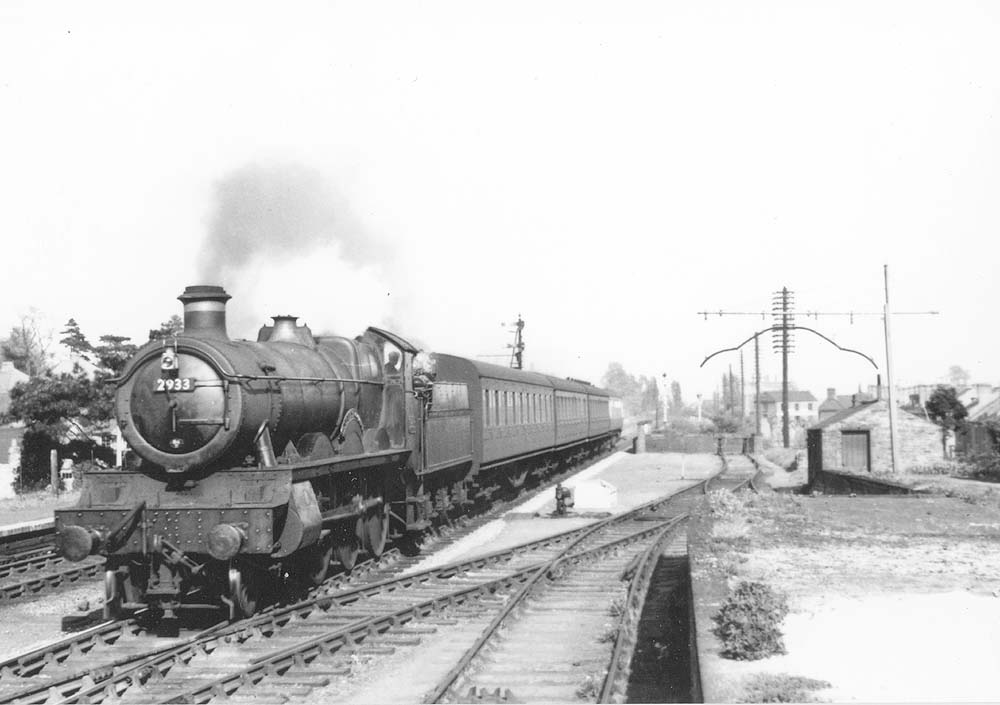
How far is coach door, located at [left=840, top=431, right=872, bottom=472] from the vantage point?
29.4m

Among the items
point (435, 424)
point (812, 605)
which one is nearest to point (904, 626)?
point (812, 605)

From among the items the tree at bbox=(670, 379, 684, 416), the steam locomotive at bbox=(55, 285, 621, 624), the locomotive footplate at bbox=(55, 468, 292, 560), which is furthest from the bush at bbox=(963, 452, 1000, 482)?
the tree at bbox=(670, 379, 684, 416)

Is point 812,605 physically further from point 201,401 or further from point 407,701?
point 201,401

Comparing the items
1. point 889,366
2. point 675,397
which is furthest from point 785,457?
point 675,397

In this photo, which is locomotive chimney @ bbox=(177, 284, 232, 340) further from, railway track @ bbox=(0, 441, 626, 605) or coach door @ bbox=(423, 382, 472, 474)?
coach door @ bbox=(423, 382, 472, 474)

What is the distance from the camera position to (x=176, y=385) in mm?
8914

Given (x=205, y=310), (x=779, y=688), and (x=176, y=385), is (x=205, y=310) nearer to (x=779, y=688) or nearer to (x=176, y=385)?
(x=176, y=385)

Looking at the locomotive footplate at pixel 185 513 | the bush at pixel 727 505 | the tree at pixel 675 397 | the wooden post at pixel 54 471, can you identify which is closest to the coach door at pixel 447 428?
the bush at pixel 727 505

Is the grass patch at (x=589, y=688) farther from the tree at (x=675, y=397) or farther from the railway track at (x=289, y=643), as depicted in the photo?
the tree at (x=675, y=397)

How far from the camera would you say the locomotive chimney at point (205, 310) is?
962 centimetres

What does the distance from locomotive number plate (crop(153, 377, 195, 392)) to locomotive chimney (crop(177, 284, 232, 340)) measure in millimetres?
741

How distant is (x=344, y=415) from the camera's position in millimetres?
11133

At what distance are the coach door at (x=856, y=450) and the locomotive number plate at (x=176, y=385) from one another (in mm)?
Answer: 24566

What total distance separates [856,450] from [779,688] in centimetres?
2541
